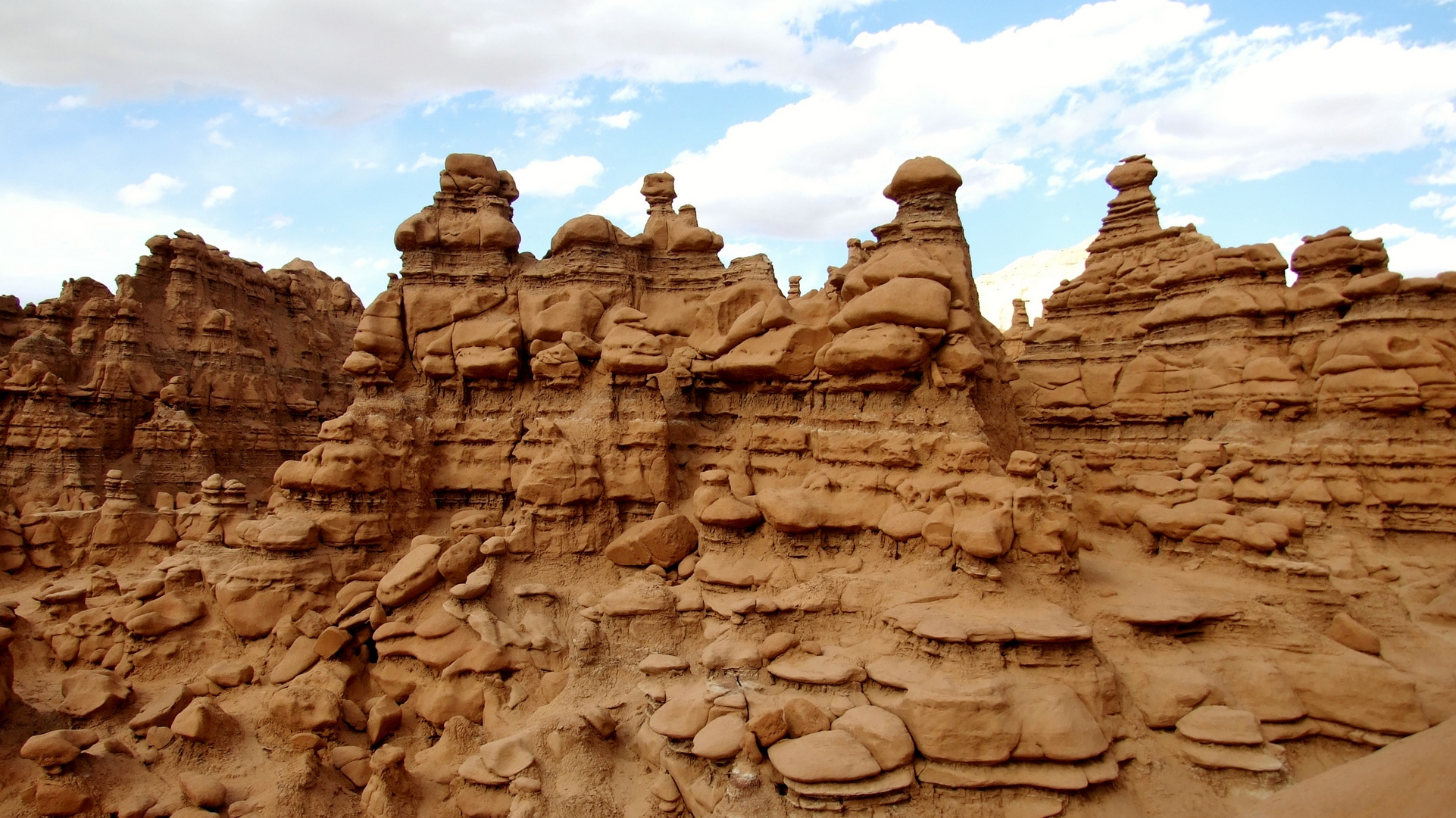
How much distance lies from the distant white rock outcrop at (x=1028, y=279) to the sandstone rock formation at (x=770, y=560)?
4431 centimetres

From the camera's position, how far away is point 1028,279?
62125mm

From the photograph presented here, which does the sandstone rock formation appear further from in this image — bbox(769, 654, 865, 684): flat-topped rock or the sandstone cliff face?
the sandstone cliff face

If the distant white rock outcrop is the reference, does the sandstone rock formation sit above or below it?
below

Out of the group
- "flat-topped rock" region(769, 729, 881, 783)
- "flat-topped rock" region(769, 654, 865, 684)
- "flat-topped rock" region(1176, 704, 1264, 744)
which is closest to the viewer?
"flat-topped rock" region(769, 729, 881, 783)

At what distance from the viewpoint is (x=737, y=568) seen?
990 cm

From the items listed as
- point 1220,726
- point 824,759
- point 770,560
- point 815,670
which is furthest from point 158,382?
point 1220,726

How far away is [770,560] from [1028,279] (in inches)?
2329

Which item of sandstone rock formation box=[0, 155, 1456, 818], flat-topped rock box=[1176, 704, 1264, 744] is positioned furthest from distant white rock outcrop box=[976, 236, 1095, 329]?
flat-topped rock box=[1176, 704, 1264, 744]

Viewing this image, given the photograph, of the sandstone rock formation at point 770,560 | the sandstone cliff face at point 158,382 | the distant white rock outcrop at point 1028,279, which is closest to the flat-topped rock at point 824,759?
the sandstone rock formation at point 770,560

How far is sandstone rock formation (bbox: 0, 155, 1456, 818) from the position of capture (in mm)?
7539

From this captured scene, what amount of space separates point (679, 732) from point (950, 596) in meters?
3.41

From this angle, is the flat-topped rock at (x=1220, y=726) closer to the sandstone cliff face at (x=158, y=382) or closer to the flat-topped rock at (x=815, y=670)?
the flat-topped rock at (x=815, y=670)

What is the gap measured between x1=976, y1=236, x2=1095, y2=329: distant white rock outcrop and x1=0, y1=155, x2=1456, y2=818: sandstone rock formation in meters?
44.3

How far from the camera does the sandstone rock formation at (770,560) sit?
24.7 feet
